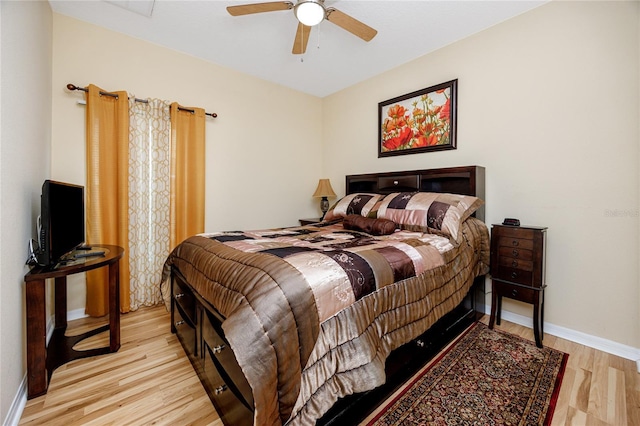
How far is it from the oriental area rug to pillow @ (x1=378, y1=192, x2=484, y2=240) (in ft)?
2.74

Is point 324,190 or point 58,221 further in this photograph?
point 324,190

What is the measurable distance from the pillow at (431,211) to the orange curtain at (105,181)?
241 centimetres

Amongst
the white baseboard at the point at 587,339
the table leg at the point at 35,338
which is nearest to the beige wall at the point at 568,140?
the white baseboard at the point at 587,339

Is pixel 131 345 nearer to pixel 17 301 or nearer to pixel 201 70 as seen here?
pixel 17 301

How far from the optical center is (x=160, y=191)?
267cm

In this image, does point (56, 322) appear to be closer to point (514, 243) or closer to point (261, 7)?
point (261, 7)

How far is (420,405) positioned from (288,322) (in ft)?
3.14

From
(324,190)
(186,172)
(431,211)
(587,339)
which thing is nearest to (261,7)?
(186,172)

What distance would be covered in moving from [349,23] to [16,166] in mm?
2243

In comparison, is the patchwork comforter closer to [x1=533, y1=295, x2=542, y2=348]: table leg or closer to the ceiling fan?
[x1=533, y1=295, x2=542, y2=348]: table leg

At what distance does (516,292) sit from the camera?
204 centimetres

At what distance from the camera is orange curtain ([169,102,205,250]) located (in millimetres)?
2727

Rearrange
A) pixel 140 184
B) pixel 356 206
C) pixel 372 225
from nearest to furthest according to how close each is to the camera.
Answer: pixel 372 225 < pixel 140 184 < pixel 356 206

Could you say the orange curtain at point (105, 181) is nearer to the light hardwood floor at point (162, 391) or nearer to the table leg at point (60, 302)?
the table leg at point (60, 302)
